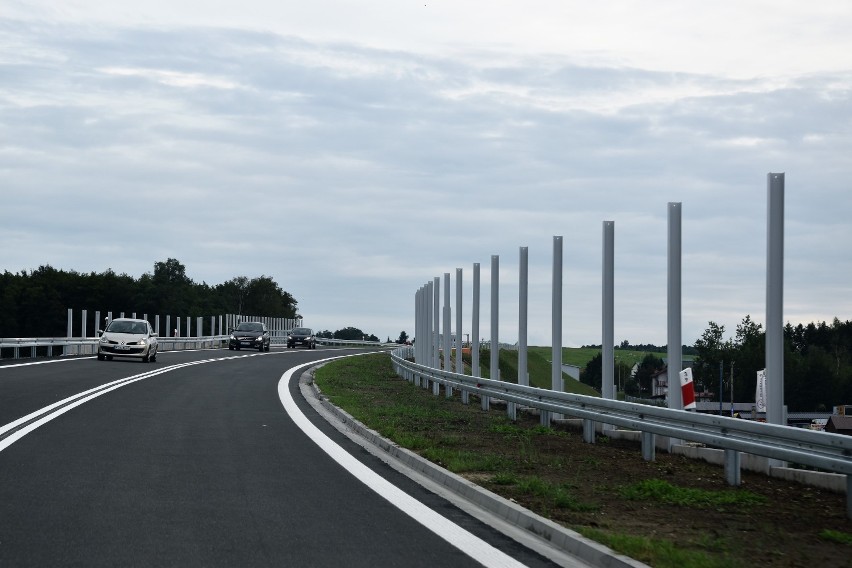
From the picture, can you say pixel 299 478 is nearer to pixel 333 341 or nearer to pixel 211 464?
pixel 211 464

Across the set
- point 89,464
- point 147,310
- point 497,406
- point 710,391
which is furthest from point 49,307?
point 89,464

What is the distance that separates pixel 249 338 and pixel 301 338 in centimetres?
1862

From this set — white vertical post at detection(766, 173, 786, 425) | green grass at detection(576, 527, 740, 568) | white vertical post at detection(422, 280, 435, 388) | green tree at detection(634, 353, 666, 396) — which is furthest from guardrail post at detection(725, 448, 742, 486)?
Result: green tree at detection(634, 353, 666, 396)

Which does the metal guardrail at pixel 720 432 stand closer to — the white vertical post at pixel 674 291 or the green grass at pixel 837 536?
the green grass at pixel 837 536

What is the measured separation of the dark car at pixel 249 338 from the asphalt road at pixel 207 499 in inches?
1873

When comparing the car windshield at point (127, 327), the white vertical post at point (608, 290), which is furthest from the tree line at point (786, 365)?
the car windshield at point (127, 327)

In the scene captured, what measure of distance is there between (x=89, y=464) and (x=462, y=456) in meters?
4.39

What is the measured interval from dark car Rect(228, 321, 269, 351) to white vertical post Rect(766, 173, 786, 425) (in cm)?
5693

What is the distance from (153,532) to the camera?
8.44 m

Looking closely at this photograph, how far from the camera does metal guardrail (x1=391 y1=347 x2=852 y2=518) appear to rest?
31.3 feet

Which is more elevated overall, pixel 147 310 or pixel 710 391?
pixel 147 310

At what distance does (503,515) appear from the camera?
999 cm

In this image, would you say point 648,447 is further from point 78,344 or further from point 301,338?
point 301,338

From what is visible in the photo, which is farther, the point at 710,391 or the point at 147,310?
the point at 147,310
